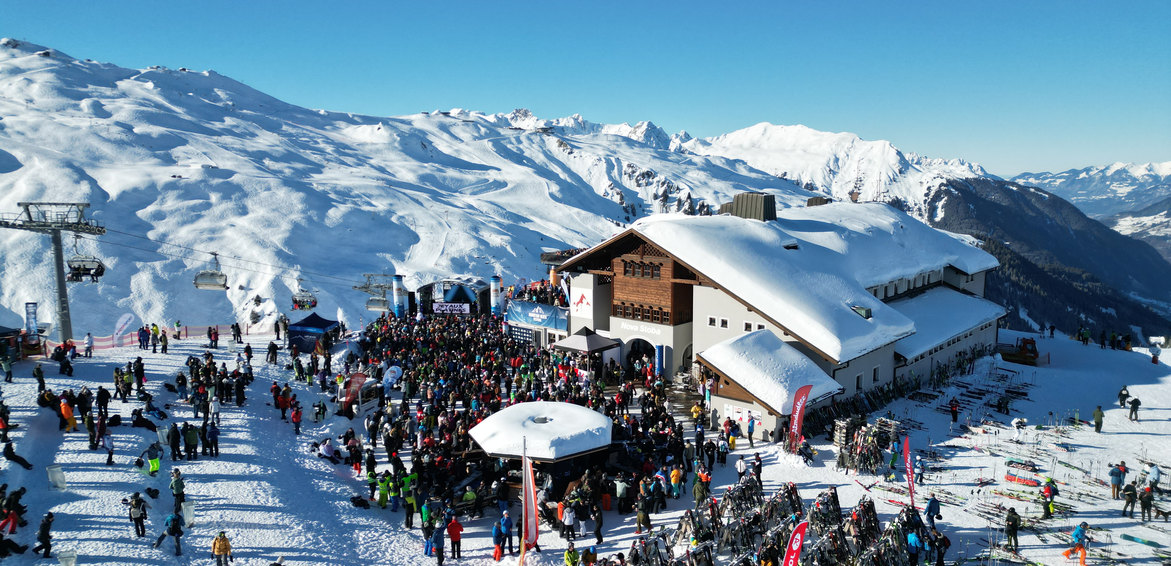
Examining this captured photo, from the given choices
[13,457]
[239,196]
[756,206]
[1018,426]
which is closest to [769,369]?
[1018,426]

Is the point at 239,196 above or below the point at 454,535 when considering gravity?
above

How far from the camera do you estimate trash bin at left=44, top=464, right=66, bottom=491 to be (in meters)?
15.4

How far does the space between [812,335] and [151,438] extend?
22.6 metres

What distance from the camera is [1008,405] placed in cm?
2733

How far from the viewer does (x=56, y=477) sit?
50.8ft

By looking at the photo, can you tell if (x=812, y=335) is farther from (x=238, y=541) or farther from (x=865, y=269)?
(x=238, y=541)

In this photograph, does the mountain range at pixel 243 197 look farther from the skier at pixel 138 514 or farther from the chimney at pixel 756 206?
the skier at pixel 138 514

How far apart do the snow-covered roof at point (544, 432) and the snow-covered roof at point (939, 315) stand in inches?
690

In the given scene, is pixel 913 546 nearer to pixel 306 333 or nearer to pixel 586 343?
pixel 586 343

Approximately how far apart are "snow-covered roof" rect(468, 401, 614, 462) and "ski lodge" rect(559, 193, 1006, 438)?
6.67 meters

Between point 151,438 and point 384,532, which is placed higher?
point 151,438

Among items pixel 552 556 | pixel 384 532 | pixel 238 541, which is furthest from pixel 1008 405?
pixel 238 541

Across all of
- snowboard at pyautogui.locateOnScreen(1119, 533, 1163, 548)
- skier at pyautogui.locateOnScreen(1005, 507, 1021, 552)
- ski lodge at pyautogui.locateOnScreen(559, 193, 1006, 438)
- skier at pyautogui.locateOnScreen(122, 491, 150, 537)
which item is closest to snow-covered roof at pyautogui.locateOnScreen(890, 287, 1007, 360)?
ski lodge at pyautogui.locateOnScreen(559, 193, 1006, 438)

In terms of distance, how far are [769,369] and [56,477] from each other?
2113 centimetres
